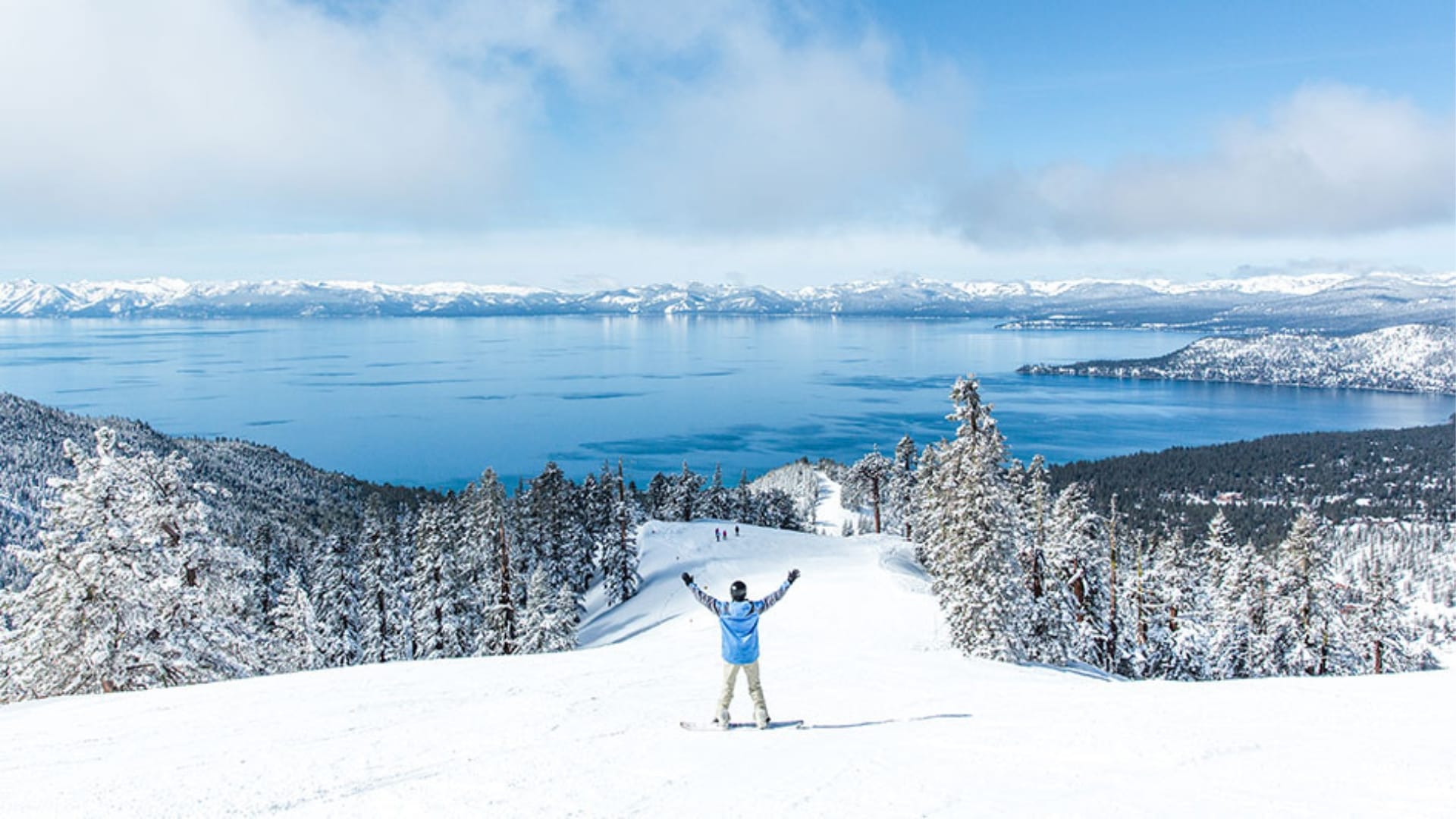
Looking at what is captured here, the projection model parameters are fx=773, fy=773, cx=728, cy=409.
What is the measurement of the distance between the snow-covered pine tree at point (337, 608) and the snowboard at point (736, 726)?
124 ft

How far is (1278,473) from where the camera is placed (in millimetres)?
189125

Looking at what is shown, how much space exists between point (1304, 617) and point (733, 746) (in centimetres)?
3367

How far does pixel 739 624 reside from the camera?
34.2 feet

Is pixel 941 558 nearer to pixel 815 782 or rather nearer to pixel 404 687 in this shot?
pixel 404 687

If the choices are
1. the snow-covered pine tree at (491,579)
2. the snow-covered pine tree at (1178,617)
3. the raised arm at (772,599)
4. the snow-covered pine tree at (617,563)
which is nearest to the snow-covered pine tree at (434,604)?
the snow-covered pine tree at (491,579)

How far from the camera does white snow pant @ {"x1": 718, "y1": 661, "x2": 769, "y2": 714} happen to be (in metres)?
10.8

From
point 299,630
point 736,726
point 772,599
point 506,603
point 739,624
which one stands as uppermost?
point 772,599

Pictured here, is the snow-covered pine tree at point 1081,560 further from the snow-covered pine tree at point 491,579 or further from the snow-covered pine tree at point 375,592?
the snow-covered pine tree at point 375,592

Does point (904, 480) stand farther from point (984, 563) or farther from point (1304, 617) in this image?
point (984, 563)

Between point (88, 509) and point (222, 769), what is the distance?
14.9 meters

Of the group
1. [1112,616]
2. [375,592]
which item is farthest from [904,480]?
[375,592]

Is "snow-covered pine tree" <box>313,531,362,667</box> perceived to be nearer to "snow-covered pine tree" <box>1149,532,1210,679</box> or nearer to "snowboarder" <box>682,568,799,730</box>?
"snowboarder" <box>682,568,799,730</box>

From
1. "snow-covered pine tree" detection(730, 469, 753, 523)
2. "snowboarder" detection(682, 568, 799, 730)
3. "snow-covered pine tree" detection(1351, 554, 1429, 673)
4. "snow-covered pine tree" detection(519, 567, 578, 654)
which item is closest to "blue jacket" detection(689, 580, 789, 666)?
"snowboarder" detection(682, 568, 799, 730)

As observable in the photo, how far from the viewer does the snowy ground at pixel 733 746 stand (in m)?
8.21
